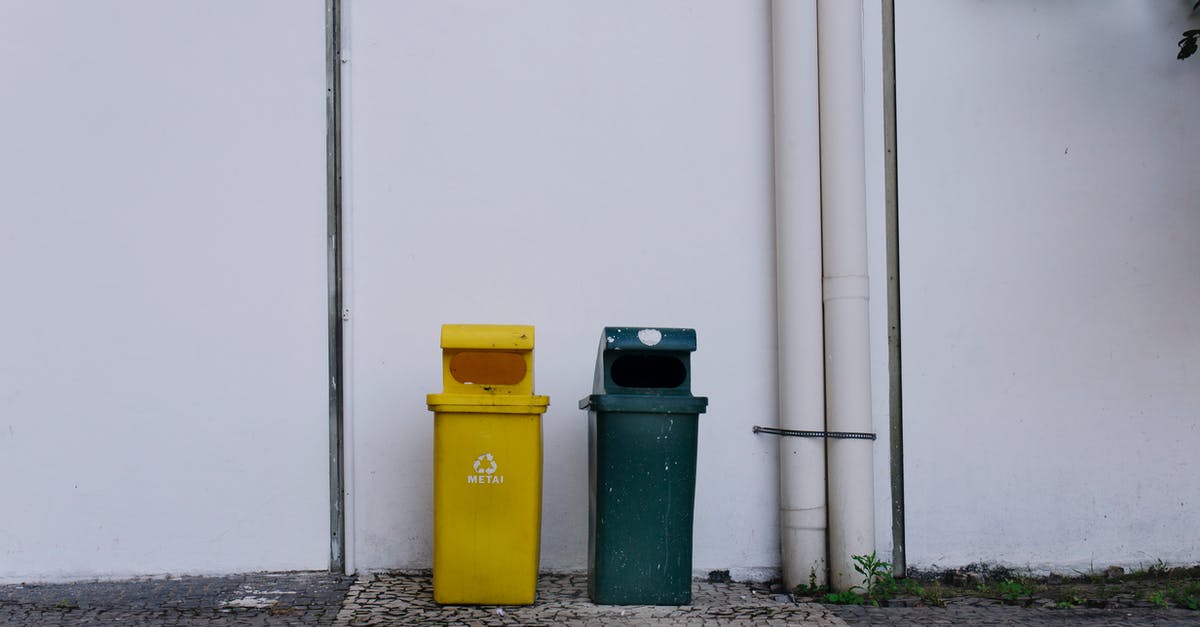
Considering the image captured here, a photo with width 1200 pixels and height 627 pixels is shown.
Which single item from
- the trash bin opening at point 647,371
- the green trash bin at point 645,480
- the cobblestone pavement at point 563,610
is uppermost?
the trash bin opening at point 647,371

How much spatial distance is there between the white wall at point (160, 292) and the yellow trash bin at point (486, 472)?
912 mm

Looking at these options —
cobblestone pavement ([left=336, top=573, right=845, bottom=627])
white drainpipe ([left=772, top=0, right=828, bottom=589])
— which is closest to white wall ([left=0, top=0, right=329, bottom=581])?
cobblestone pavement ([left=336, top=573, right=845, bottom=627])

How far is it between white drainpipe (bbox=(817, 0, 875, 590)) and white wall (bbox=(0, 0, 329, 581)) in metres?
2.49

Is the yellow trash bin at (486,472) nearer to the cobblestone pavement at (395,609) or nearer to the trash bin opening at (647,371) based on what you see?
the cobblestone pavement at (395,609)

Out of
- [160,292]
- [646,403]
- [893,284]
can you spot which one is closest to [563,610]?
[646,403]

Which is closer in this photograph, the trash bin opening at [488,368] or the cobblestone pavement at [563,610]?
the cobblestone pavement at [563,610]

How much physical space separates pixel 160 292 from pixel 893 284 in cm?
364

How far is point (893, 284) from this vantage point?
5.43 meters

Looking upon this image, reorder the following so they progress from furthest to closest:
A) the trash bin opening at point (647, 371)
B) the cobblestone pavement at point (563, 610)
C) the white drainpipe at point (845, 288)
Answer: the white drainpipe at point (845, 288) → the trash bin opening at point (647, 371) → the cobblestone pavement at point (563, 610)

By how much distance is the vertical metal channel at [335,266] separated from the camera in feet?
17.3

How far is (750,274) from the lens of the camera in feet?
17.7

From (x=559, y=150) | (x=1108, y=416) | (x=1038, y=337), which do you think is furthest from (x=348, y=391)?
(x=1108, y=416)

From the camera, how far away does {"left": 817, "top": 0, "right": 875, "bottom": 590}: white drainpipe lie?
5160 mm

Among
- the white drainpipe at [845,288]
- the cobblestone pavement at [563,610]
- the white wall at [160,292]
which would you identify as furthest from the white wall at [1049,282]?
the white wall at [160,292]
